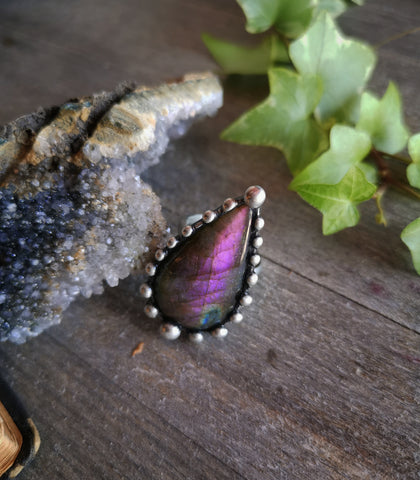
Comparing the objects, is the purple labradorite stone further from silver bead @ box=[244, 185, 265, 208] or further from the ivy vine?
the ivy vine

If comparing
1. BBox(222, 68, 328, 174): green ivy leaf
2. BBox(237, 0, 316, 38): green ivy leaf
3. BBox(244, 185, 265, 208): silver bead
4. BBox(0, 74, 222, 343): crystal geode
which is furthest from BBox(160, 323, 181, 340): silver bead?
BBox(237, 0, 316, 38): green ivy leaf

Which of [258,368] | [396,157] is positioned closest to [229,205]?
[258,368]

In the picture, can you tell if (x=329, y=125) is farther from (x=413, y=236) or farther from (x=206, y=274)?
(x=206, y=274)

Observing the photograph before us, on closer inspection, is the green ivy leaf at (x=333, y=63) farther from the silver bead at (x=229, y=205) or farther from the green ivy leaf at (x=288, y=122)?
the silver bead at (x=229, y=205)

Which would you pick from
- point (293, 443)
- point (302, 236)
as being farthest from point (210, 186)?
point (293, 443)

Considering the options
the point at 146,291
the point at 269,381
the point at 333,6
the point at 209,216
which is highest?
the point at 333,6

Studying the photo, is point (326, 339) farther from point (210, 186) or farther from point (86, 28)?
point (86, 28)
